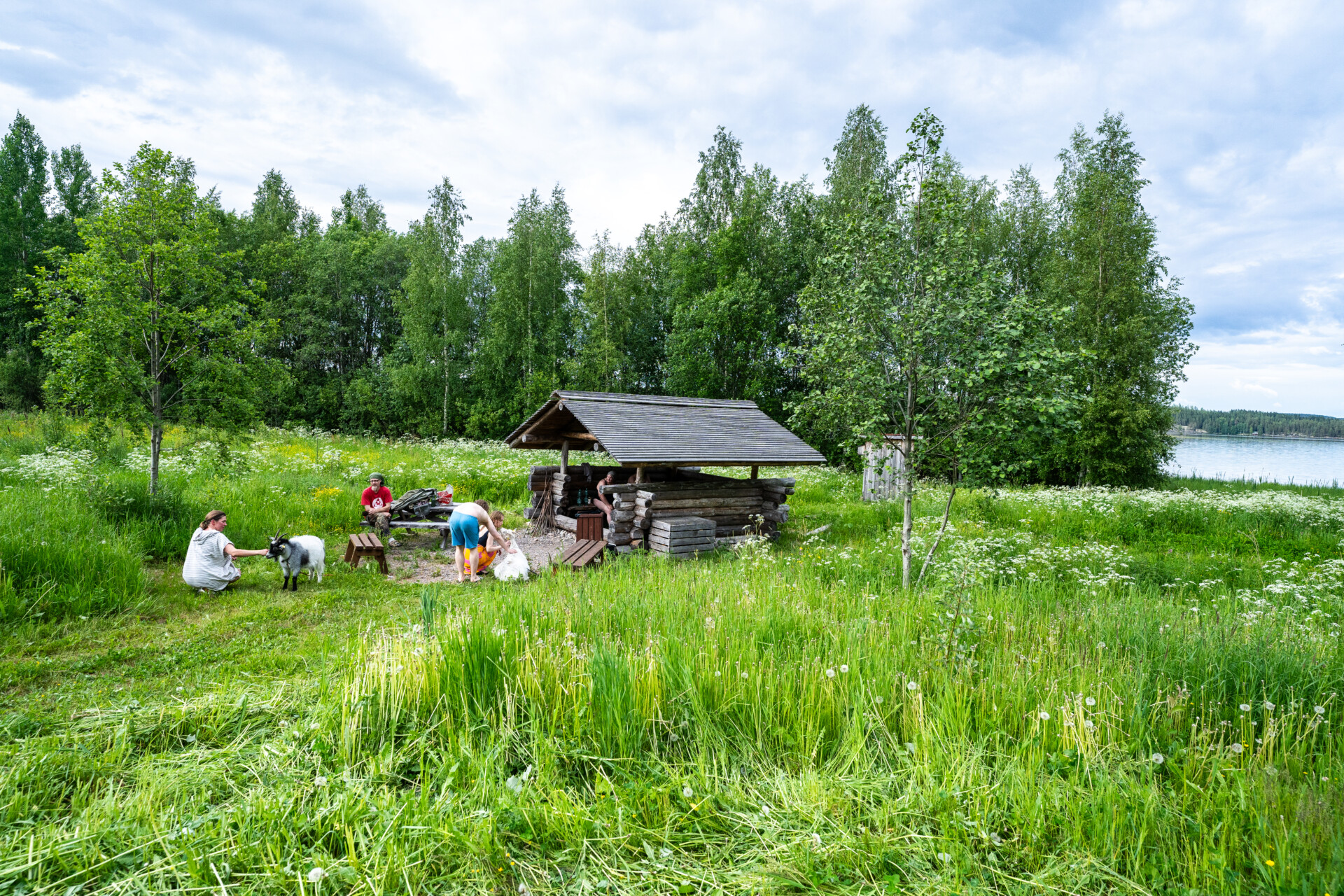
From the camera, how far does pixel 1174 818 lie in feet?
9.20

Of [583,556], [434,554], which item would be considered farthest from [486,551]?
[434,554]

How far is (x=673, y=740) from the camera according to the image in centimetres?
380

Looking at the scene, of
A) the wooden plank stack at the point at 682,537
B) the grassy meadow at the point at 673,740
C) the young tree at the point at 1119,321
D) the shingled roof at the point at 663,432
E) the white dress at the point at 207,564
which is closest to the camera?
the grassy meadow at the point at 673,740

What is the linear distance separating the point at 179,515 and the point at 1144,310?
2874cm

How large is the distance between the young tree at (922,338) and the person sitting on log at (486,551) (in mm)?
4892

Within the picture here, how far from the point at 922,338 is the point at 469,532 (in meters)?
6.76

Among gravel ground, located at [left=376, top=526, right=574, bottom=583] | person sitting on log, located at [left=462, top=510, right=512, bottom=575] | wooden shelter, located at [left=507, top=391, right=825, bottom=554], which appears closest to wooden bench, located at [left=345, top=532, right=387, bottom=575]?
gravel ground, located at [left=376, top=526, right=574, bottom=583]

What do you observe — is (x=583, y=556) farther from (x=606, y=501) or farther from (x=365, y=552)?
(x=365, y=552)

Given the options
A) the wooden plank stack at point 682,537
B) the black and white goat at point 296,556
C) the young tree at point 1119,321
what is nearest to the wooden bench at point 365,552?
the black and white goat at point 296,556

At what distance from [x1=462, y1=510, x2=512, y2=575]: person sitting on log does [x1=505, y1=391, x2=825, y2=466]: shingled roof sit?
2.23 metres

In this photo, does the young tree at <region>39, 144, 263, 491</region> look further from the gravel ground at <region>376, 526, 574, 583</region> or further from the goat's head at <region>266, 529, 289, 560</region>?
the gravel ground at <region>376, 526, 574, 583</region>

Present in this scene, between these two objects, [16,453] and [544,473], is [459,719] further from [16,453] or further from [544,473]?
[16,453]

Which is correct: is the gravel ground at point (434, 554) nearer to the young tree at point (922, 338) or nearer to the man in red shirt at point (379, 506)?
the man in red shirt at point (379, 506)

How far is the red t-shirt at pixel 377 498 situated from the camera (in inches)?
461
